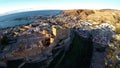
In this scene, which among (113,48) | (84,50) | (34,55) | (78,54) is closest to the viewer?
(34,55)

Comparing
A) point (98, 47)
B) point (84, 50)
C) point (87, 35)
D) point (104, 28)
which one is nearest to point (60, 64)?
point (84, 50)

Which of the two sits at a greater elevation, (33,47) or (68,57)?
(33,47)

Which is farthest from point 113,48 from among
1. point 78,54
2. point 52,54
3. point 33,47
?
point 33,47

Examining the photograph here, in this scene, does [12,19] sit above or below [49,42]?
above

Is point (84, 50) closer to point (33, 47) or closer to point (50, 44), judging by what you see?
point (50, 44)

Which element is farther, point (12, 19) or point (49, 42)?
point (12, 19)

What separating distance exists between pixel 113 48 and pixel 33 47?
29.6ft

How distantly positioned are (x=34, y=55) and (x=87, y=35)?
11194 mm

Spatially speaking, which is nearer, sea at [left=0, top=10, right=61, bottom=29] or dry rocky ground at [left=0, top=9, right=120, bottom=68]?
dry rocky ground at [left=0, top=9, right=120, bottom=68]

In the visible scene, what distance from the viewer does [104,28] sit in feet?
94.3

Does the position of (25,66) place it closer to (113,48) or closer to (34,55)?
(34,55)

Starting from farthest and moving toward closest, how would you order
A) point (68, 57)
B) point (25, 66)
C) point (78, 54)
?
point (78, 54) → point (68, 57) → point (25, 66)

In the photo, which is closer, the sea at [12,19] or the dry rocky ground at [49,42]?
the dry rocky ground at [49,42]

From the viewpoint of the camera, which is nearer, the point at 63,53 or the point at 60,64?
the point at 60,64
